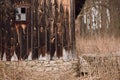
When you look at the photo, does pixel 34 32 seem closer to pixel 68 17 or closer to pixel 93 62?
pixel 68 17

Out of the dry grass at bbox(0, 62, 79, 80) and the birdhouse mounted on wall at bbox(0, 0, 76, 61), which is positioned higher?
the birdhouse mounted on wall at bbox(0, 0, 76, 61)

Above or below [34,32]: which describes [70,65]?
below

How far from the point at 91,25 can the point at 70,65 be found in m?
9.65

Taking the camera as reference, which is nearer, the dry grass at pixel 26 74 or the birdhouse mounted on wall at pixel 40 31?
the dry grass at pixel 26 74

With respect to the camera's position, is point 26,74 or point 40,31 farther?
point 40,31

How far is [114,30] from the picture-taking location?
19.2 metres

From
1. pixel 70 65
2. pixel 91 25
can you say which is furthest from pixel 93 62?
pixel 91 25

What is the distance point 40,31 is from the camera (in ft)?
32.4

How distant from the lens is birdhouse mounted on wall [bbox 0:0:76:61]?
9.76 m

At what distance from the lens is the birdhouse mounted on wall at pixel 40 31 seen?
976 centimetres

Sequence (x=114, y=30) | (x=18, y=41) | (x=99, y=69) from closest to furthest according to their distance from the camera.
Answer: (x=99, y=69)
(x=18, y=41)
(x=114, y=30)

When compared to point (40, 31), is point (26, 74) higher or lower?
lower

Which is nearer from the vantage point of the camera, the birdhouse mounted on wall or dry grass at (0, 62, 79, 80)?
dry grass at (0, 62, 79, 80)

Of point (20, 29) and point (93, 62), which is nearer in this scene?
point (93, 62)
